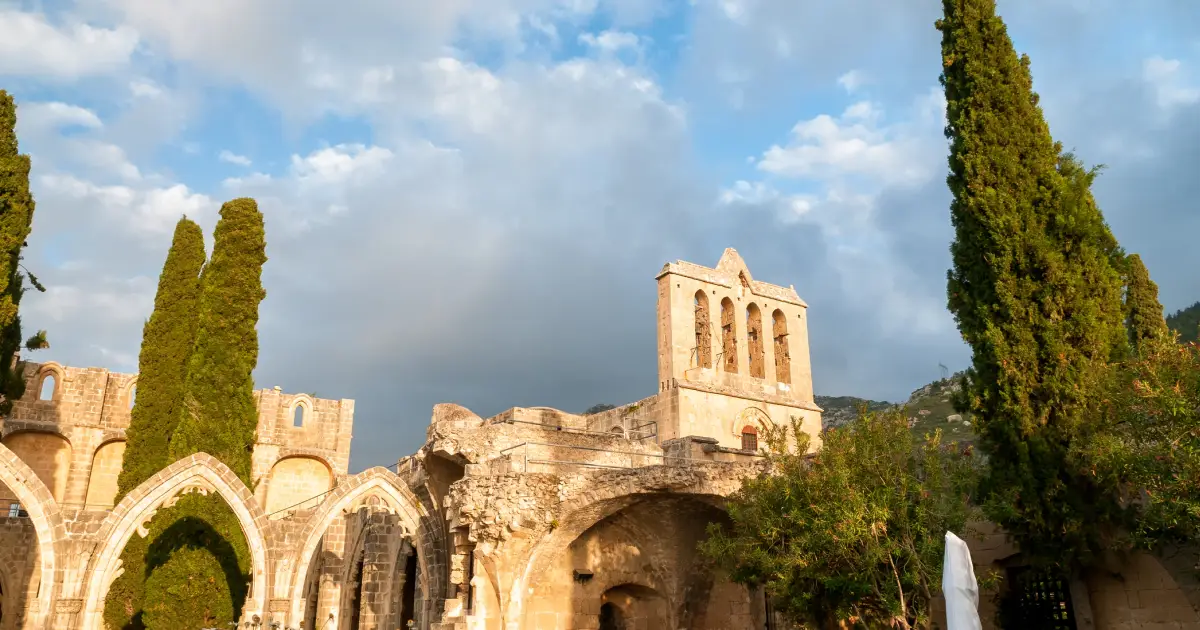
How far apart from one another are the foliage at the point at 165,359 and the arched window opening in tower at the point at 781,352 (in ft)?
55.2

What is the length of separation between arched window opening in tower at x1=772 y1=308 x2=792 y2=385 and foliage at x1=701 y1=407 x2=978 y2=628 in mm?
13703

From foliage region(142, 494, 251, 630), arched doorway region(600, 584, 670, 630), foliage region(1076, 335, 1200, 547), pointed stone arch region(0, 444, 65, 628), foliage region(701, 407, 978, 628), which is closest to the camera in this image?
foliage region(1076, 335, 1200, 547)

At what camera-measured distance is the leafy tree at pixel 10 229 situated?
52.9ft

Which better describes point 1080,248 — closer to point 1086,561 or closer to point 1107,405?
point 1107,405

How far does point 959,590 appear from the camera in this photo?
25.4 ft

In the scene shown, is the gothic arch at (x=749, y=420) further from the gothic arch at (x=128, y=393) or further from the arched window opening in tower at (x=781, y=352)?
the gothic arch at (x=128, y=393)

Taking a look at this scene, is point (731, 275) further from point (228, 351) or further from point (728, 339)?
point (228, 351)

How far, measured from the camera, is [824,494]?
11453 mm

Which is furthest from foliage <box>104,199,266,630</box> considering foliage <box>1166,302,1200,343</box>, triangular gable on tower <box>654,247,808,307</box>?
foliage <box>1166,302,1200,343</box>

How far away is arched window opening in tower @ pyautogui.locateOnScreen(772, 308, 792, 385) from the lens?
2628 cm

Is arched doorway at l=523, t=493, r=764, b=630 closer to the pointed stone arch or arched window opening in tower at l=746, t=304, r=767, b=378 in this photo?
the pointed stone arch

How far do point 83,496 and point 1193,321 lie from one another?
47.7 m

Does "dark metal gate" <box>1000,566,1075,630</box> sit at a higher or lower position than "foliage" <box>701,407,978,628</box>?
lower

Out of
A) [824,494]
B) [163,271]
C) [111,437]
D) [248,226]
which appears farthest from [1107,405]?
[111,437]
